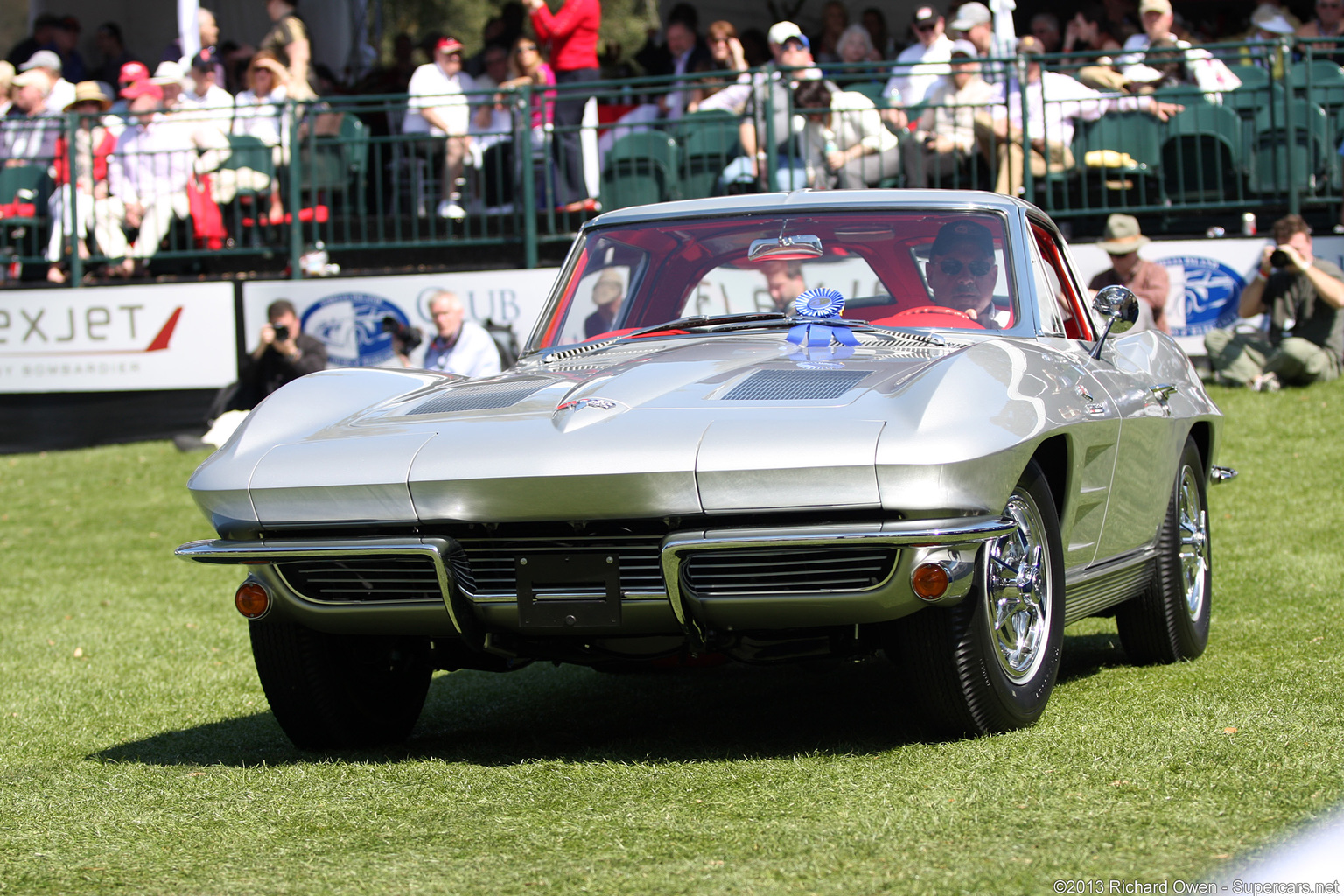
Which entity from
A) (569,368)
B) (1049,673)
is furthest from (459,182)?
(1049,673)

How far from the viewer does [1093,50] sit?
14.1 m

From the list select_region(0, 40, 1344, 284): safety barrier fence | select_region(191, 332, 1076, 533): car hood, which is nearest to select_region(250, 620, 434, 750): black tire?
select_region(191, 332, 1076, 533): car hood

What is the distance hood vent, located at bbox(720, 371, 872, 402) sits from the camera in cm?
392

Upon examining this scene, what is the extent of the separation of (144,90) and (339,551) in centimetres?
1241

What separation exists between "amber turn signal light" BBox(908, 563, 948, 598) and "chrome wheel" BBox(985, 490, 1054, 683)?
0.29m

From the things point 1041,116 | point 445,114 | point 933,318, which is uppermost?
point 445,114

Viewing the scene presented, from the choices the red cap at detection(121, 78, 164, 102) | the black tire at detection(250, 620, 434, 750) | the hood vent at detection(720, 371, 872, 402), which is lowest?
the black tire at detection(250, 620, 434, 750)

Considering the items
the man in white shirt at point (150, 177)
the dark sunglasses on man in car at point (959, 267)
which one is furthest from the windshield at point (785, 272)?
the man in white shirt at point (150, 177)

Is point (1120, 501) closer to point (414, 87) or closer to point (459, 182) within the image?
point (459, 182)

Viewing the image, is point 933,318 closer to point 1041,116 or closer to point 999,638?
point 999,638

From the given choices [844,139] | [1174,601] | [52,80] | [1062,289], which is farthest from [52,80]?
[1174,601]

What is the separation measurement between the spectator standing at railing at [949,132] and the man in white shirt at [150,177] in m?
6.30

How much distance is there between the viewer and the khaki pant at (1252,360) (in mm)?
11781

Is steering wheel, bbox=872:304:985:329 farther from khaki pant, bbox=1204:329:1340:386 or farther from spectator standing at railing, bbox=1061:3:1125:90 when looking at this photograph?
spectator standing at railing, bbox=1061:3:1125:90
